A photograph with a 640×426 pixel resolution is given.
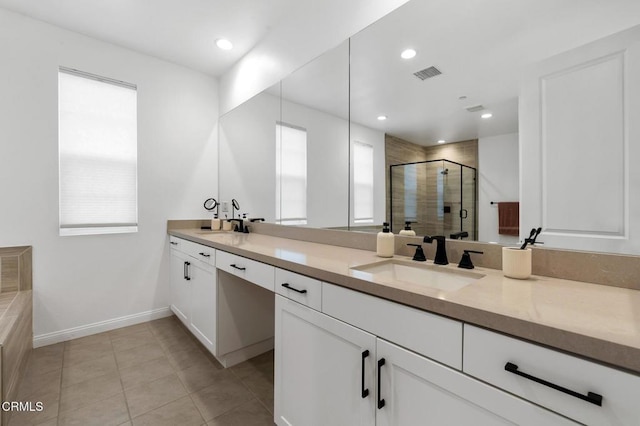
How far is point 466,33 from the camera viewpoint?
1.28 metres

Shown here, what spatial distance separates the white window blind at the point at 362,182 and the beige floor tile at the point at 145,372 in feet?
5.69

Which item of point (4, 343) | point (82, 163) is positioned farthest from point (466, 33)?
point (82, 163)

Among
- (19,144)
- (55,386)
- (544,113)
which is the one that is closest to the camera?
(544,113)

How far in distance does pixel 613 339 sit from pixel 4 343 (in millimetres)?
2329

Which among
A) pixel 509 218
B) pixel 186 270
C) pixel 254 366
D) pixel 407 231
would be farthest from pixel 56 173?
pixel 509 218

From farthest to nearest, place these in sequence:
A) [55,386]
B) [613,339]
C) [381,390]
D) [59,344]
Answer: [59,344] < [55,386] < [381,390] < [613,339]

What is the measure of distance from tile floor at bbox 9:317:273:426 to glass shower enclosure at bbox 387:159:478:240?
1370 millimetres

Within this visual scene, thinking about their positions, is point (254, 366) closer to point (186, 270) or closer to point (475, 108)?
point (186, 270)

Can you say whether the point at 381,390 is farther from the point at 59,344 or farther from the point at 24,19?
the point at 24,19

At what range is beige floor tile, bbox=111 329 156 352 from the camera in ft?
7.66

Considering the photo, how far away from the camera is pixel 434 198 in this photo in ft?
4.64

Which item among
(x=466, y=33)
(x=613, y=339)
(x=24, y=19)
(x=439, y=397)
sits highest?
(x=24, y=19)

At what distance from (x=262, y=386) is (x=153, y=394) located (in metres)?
0.67

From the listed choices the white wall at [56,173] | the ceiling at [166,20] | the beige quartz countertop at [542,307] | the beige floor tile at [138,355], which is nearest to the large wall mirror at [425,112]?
the beige quartz countertop at [542,307]
